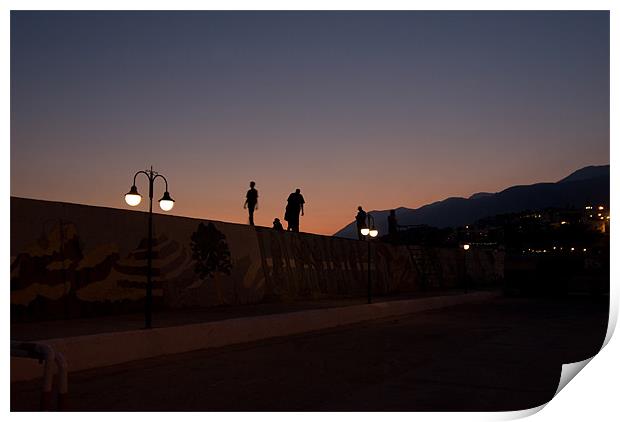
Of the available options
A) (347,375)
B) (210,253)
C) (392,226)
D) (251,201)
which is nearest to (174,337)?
(347,375)

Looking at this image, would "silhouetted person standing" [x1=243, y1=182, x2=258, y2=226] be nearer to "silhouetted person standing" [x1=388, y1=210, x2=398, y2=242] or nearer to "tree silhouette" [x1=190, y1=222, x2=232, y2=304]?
"tree silhouette" [x1=190, y1=222, x2=232, y2=304]

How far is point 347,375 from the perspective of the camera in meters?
12.2

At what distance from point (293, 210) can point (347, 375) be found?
20504mm

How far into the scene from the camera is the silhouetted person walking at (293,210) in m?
32.3

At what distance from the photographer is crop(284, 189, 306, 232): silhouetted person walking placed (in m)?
32.3

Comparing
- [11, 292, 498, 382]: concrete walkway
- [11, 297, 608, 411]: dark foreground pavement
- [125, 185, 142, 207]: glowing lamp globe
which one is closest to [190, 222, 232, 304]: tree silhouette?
[11, 292, 498, 382]: concrete walkway

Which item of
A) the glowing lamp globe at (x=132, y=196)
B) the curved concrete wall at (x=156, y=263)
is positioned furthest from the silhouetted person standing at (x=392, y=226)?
the glowing lamp globe at (x=132, y=196)

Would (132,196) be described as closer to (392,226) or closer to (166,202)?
(166,202)

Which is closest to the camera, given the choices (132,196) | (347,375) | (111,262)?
(347,375)

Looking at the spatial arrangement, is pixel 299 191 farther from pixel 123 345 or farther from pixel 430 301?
pixel 123 345
